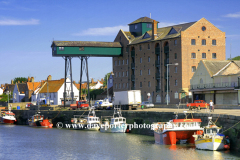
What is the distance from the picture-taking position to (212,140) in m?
39.1

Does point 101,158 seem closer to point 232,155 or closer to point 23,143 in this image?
point 232,155

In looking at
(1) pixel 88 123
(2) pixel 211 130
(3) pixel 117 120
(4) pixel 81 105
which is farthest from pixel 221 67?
(2) pixel 211 130

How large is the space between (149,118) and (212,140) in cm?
1993

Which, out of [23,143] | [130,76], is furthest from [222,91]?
[23,143]

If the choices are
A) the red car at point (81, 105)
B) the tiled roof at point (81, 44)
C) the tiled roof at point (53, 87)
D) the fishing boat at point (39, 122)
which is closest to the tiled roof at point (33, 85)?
the tiled roof at point (53, 87)

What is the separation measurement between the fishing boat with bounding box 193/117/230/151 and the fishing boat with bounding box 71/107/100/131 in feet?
94.8

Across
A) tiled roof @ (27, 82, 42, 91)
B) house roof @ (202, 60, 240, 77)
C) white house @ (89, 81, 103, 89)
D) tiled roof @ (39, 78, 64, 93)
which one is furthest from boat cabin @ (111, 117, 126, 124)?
white house @ (89, 81, 103, 89)

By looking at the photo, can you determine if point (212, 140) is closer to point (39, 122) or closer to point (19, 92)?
point (39, 122)

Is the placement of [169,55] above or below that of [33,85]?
above

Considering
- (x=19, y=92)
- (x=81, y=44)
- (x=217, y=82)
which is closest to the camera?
(x=217, y=82)

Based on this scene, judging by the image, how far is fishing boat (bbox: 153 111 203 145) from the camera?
144 feet

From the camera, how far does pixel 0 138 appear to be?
58531mm

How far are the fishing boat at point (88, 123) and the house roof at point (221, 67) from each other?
83.4 ft

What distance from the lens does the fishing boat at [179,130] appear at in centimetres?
4381
